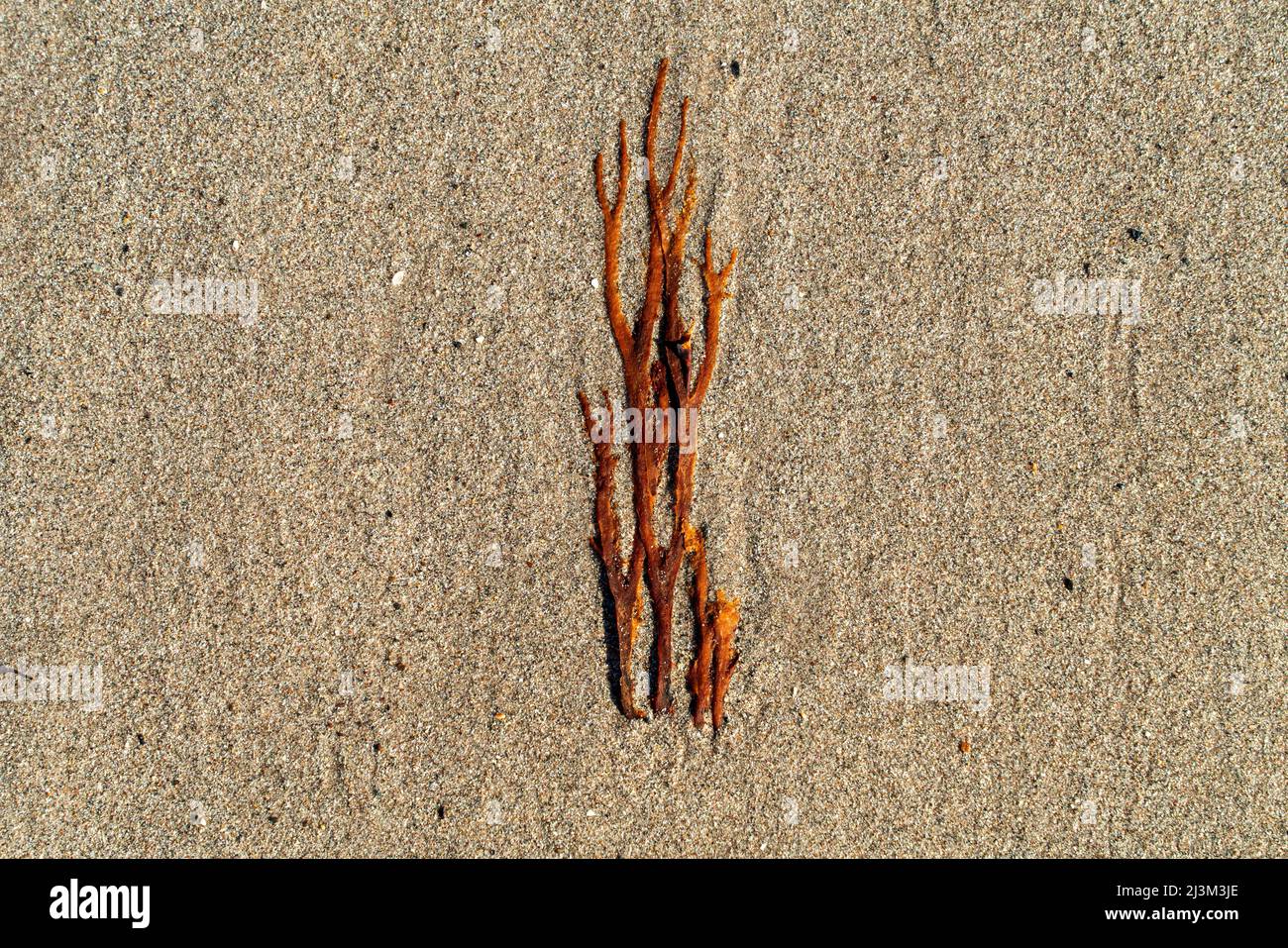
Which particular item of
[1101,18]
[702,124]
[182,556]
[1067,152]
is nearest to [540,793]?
[182,556]

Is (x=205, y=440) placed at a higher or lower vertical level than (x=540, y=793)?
higher

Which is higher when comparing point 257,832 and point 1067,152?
point 1067,152

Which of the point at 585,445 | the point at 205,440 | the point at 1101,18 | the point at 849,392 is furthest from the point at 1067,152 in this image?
the point at 205,440

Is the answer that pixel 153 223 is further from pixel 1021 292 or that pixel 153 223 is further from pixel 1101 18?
pixel 1101 18

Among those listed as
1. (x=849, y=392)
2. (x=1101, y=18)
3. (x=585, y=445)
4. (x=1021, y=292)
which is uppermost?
(x=1101, y=18)

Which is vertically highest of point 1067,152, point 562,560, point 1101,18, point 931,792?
point 1101,18
